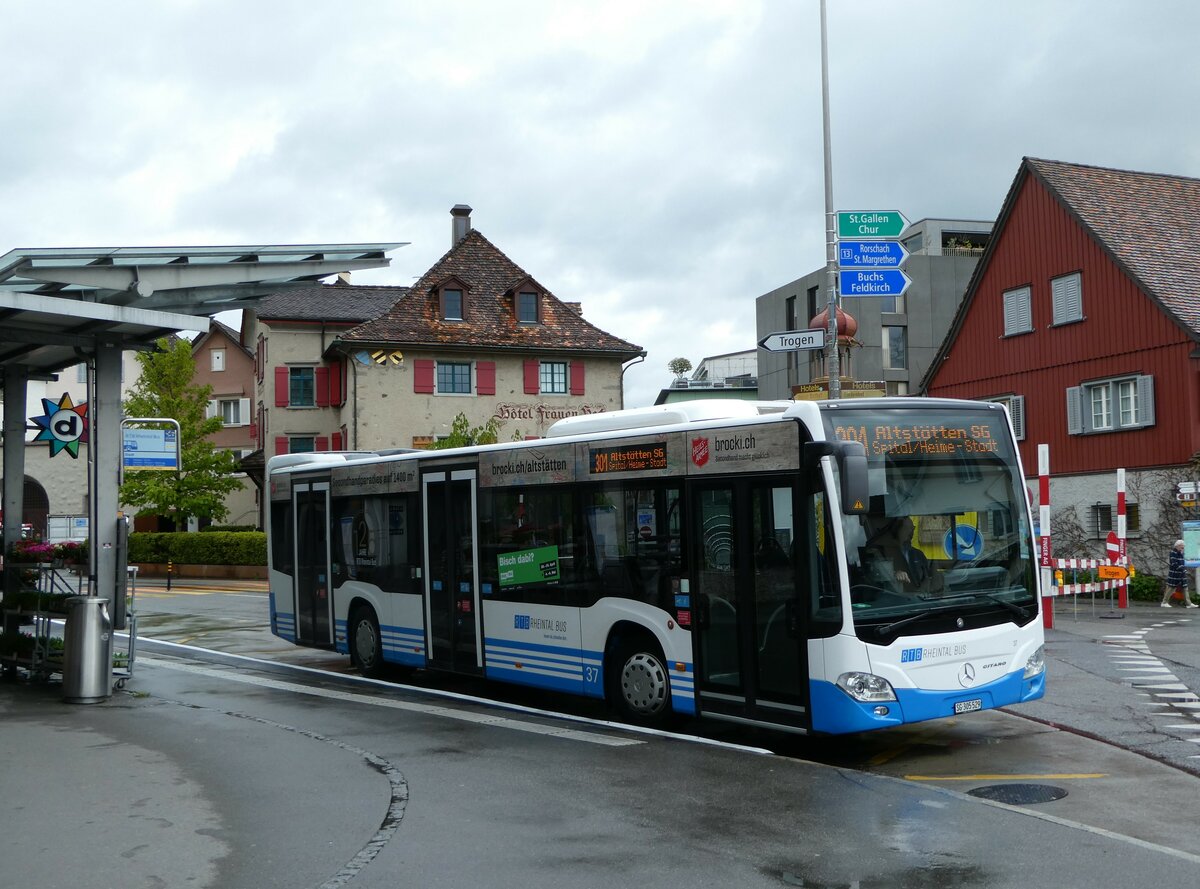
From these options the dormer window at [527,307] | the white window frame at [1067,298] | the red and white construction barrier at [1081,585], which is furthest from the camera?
the dormer window at [527,307]

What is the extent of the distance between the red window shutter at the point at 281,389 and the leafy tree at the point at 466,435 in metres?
Result: 8.80

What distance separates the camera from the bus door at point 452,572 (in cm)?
1379

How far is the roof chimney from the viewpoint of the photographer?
55.2 metres

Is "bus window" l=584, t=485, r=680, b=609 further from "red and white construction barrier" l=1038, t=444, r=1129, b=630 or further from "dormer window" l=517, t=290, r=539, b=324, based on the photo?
"dormer window" l=517, t=290, r=539, b=324

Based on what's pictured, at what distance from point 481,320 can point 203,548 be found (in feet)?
42.6

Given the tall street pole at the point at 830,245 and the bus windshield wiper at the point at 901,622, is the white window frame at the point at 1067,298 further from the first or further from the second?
the bus windshield wiper at the point at 901,622

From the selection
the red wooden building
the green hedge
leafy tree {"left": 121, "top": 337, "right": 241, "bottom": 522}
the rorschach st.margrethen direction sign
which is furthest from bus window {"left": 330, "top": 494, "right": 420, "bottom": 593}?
leafy tree {"left": 121, "top": 337, "right": 241, "bottom": 522}

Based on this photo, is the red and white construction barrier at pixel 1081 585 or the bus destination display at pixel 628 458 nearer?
the bus destination display at pixel 628 458

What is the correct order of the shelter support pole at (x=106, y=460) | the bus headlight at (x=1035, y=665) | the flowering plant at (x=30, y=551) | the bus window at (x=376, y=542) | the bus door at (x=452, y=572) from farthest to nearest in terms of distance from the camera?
the flowering plant at (x=30, y=551) → the bus window at (x=376, y=542) → the shelter support pole at (x=106, y=460) → the bus door at (x=452, y=572) → the bus headlight at (x=1035, y=665)

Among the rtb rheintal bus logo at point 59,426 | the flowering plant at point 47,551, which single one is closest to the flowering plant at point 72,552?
the flowering plant at point 47,551

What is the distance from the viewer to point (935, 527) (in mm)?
9984

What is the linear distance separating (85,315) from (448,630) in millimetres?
4846

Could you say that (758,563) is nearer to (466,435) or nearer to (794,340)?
(794,340)

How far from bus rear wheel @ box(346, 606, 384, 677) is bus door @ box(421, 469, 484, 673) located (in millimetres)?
1392
